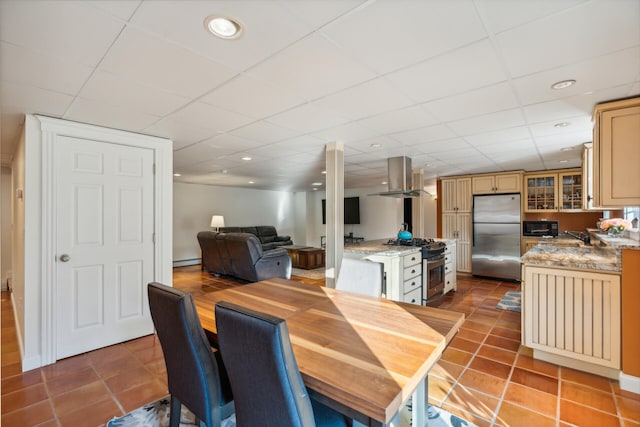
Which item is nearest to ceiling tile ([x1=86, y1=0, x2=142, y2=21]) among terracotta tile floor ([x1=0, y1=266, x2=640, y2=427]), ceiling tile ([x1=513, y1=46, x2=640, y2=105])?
ceiling tile ([x1=513, y1=46, x2=640, y2=105])

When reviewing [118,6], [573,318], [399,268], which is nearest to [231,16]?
[118,6]

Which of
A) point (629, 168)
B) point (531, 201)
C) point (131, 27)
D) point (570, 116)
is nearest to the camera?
point (131, 27)

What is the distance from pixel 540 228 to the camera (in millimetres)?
5535

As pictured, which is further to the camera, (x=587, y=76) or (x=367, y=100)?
(x=367, y=100)

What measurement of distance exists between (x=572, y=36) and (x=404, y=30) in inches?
33.0

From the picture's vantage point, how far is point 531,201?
5.69 metres

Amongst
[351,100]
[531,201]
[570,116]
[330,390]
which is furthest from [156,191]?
[531,201]

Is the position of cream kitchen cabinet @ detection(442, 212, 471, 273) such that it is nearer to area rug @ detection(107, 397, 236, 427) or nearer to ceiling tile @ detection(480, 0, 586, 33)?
ceiling tile @ detection(480, 0, 586, 33)

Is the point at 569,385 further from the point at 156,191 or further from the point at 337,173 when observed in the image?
the point at 156,191

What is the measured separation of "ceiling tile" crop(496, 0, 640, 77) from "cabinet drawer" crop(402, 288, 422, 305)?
265 cm

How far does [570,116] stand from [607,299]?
1.58m

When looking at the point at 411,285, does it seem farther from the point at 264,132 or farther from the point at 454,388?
the point at 264,132

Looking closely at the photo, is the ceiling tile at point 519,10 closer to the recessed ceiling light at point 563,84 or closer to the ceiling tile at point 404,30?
the ceiling tile at point 404,30

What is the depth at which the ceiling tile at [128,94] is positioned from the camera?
6.15 feet
